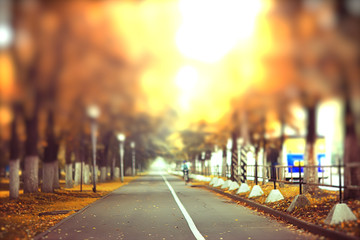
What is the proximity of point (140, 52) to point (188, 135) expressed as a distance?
29.7 metres

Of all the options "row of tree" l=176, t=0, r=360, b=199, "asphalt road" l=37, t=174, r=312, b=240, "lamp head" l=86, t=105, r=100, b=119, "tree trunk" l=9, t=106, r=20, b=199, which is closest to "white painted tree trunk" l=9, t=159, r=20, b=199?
"tree trunk" l=9, t=106, r=20, b=199

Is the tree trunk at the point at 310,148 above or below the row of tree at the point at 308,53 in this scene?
below

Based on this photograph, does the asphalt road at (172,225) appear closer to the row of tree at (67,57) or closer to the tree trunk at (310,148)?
the tree trunk at (310,148)

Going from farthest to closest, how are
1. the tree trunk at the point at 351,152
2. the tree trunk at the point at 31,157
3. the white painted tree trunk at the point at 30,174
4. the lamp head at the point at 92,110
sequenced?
the white painted tree trunk at the point at 30,174 < the tree trunk at the point at 31,157 < the lamp head at the point at 92,110 < the tree trunk at the point at 351,152

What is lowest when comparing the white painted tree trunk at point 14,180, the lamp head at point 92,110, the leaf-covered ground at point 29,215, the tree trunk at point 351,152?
the leaf-covered ground at point 29,215

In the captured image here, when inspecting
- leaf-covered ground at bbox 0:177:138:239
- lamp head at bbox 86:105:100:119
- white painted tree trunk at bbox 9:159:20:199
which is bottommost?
leaf-covered ground at bbox 0:177:138:239

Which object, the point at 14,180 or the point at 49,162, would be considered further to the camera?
the point at 49,162

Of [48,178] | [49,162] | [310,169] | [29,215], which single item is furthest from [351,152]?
[49,162]

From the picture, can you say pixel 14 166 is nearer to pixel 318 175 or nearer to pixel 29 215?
pixel 29 215

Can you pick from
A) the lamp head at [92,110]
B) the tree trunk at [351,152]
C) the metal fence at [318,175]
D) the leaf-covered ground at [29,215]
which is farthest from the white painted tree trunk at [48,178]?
the tree trunk at [351,152]

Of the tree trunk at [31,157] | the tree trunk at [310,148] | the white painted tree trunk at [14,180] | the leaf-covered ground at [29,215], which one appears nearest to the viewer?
the leaf-covered ground at [29,215]

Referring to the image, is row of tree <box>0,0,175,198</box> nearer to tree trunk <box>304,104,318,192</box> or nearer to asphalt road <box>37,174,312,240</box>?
asphalt road <box>37,174,312,240</box>

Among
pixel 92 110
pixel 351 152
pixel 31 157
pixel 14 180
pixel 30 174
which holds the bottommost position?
pixel 14 180

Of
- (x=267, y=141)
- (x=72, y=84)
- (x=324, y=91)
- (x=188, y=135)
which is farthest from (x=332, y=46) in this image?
(x=188, y=135)
